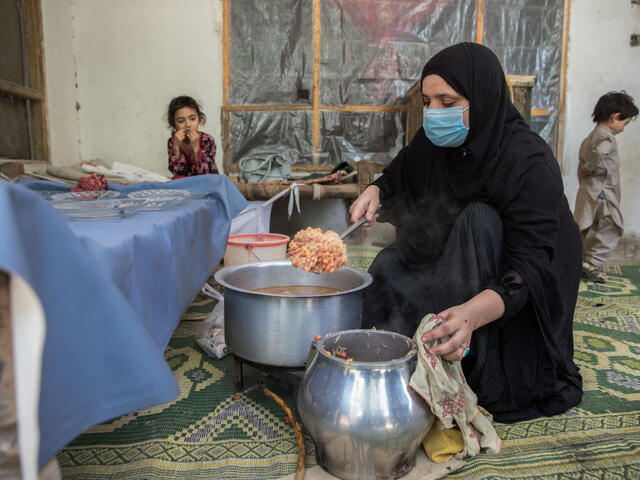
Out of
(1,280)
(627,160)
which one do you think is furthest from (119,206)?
(627,160)

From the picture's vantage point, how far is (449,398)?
167cm

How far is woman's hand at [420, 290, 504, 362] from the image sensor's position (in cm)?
163

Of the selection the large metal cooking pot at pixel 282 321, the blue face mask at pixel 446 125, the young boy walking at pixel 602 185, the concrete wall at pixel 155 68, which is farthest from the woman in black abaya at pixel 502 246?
the concrete wall at pixel 155 68

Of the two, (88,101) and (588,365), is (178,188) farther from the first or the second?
(88,101)

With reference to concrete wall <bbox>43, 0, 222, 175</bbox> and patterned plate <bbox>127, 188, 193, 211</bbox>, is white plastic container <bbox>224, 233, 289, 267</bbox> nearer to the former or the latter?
patterned plate <bbox>127, 188, 193, 211</bbox>

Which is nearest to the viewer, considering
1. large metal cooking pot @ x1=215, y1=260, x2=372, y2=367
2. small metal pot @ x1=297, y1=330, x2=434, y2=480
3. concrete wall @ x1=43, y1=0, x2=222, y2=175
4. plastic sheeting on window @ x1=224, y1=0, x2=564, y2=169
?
small metal pot @ x1=297, y1=330, x2=434, y2=480

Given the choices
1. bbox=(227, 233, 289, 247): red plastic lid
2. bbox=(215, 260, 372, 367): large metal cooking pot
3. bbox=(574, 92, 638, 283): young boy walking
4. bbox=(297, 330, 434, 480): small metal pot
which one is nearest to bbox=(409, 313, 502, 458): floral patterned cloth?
bbox=(297, 330, 434, 480): small metal pot

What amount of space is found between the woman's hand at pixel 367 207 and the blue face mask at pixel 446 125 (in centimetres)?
57

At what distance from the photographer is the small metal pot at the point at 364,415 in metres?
1.51

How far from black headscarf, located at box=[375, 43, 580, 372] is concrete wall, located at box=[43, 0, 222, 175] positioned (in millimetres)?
4226

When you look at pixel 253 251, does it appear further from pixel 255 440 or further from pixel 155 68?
pixel 155 68

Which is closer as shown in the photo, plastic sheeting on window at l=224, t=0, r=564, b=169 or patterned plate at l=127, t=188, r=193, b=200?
patterned plate at l=127, t=188, r=193, b=200

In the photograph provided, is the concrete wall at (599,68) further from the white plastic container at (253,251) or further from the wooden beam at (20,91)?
the wooden beam at (20,91)

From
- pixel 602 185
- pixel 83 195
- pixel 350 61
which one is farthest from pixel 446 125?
pixel 350 61
